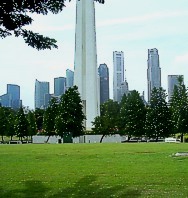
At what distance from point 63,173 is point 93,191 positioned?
3189 millimetres

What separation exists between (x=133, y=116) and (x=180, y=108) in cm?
612

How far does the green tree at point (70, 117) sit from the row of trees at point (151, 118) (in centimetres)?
474

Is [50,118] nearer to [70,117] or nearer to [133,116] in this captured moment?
[70,117]

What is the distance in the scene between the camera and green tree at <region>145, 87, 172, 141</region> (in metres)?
52.3

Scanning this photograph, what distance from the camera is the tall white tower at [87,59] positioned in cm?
6088

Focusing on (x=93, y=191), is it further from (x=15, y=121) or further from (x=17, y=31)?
(x=15, y=121)

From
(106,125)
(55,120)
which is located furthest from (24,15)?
(106,125)

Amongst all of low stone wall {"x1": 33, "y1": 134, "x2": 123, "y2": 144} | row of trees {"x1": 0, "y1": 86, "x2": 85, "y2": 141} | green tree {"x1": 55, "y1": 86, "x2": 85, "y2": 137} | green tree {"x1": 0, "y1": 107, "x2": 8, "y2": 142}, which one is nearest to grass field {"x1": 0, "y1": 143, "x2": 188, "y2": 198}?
green tree {"x1": 55, "y1": 86, "x2": 85, "y2": 137}

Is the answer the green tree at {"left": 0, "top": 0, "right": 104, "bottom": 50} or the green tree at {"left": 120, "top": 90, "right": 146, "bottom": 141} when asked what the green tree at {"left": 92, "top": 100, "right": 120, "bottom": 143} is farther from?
the green tree at {"left": 0, "top": 0, "right": 104, "bottom": 50}

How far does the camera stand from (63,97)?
52.5 meters

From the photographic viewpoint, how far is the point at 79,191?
8828 millimetres

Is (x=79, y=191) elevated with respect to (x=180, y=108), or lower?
lower

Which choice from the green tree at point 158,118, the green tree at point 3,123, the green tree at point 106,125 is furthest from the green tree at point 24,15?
the green tree at point 3,123

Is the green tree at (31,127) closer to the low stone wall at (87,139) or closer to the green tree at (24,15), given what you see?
the low stone wall at (87,139)
